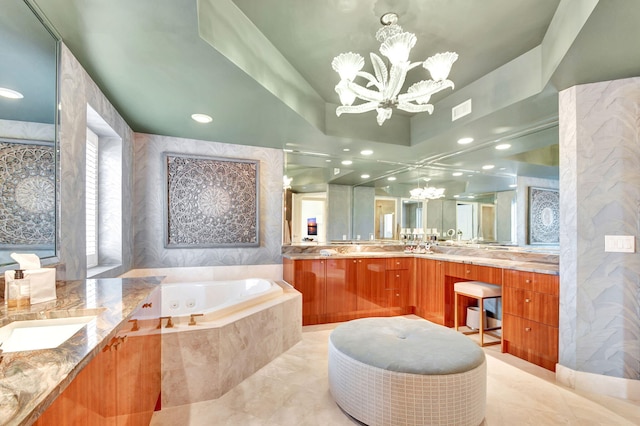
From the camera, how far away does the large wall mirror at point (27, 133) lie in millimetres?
1236

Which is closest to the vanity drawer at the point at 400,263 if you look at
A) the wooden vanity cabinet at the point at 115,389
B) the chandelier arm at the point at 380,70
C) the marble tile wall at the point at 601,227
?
the marble tile wall at the point at 601,227

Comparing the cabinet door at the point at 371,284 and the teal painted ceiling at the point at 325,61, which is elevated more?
the teal painted ceiling at the point at 325,61

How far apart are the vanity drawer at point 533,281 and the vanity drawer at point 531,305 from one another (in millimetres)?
35

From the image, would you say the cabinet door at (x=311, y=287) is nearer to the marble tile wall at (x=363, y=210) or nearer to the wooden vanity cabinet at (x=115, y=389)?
the marble tile wall at (x=363, y=210)

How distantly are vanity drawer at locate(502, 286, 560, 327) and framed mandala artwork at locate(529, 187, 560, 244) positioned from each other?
58 centimetres

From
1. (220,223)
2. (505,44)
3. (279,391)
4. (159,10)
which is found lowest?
(279,391)

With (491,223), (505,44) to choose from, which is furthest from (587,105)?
(491,223)

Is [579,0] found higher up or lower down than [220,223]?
higher up

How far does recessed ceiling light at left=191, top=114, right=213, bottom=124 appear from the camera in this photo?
2.72 m

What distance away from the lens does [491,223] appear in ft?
11.8

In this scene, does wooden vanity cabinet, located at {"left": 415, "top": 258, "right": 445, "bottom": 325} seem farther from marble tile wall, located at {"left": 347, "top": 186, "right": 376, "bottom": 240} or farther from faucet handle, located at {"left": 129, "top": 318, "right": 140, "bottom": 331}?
faucet handle, located at {"left": 129, "top": 318, "right": 140, "bottom": 331}

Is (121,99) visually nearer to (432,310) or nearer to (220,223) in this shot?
(220,223)

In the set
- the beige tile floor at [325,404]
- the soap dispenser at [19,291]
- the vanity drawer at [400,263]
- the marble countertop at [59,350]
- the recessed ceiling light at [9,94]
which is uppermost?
the recessed ceiling light at [9,94]

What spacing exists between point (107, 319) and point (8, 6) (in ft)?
4.72
